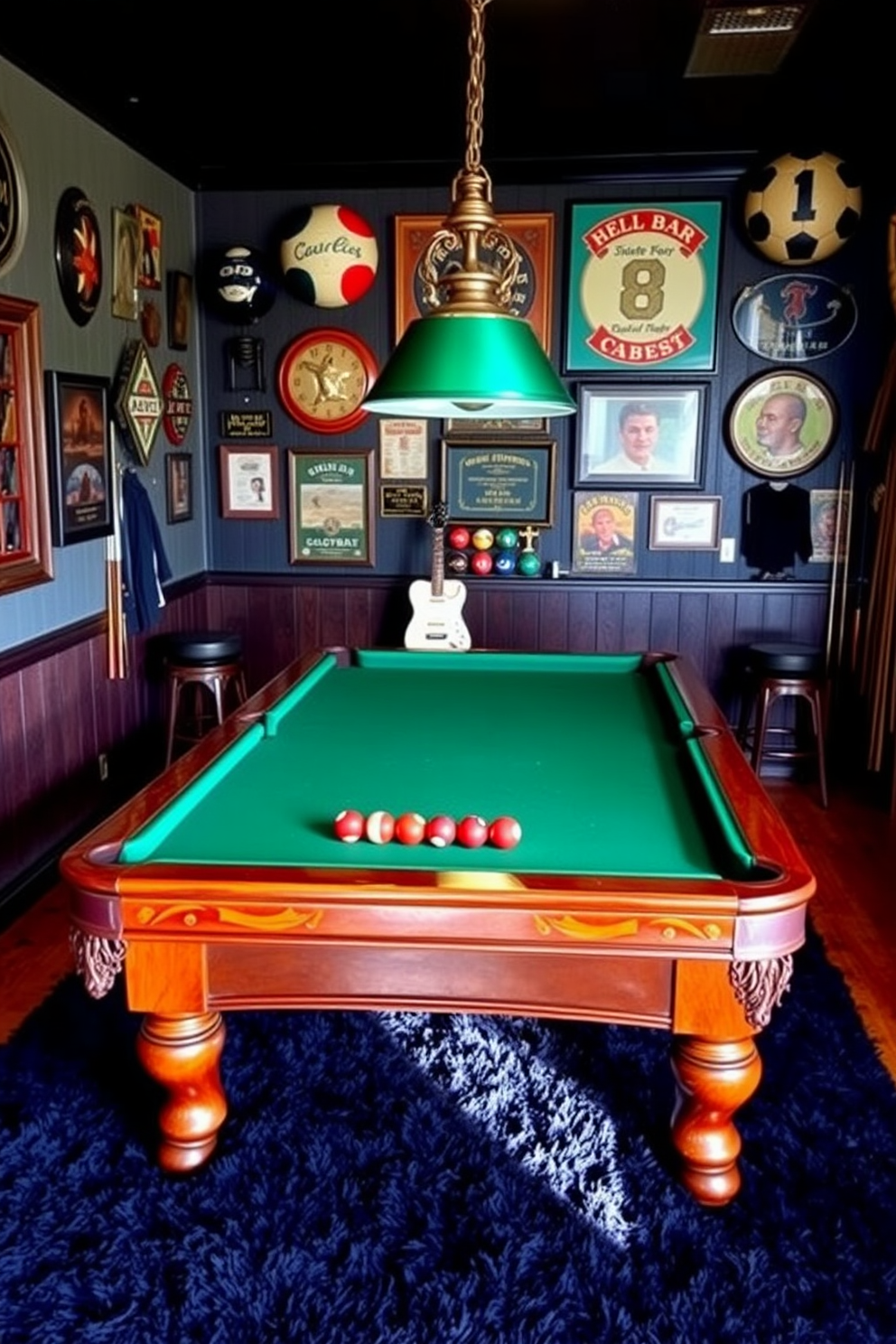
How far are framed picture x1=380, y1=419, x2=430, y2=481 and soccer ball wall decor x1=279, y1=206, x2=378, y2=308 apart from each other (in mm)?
614

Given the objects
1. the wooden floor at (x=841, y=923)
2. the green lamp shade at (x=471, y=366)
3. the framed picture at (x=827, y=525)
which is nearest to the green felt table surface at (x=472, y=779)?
the green lamp shade at (x=471, y=366)

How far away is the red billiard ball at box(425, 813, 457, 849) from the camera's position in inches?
78.4

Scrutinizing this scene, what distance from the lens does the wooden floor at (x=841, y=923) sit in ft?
9.57

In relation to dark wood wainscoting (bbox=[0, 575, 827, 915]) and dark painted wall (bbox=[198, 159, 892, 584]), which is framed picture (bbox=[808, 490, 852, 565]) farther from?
dark wood wainscoting (bbox=[0, 575, 827, 915])

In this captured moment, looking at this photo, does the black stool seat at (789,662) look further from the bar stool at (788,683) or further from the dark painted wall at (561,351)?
the dark painted wall at (561,351)

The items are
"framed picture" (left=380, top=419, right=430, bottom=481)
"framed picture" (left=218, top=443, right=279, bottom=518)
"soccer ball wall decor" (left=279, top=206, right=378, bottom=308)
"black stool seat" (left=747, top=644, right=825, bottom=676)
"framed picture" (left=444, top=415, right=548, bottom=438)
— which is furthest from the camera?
"framed picture" (left=218, top=443, right=279, bottom=518)

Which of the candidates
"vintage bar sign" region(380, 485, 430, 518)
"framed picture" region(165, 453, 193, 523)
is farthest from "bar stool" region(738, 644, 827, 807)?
"framed picture" region(165, 453, 193, 523)

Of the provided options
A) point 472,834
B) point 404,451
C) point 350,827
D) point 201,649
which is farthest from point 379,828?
point 404,451

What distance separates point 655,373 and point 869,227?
41.6 inches

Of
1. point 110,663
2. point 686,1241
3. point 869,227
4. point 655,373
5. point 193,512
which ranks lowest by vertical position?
point 686,1241

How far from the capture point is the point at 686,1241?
2.01m

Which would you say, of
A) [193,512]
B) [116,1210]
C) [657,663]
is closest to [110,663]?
[193,512]

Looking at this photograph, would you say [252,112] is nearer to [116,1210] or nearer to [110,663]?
[110,663]

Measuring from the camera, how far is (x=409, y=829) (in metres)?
1.99
